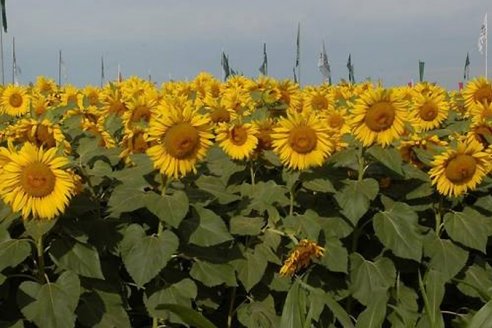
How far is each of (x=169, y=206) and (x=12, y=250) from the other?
59 centimetres

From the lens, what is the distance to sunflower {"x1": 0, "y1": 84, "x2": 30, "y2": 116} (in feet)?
17.5

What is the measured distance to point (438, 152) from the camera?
3.53m

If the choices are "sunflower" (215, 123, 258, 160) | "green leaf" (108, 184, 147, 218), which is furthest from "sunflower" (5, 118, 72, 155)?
"sunflower" (215, 123, 258, 160)

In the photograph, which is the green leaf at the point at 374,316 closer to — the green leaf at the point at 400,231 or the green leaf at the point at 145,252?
the green leaf at the point at 400,231

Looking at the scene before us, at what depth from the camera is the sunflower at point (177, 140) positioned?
2.86 m

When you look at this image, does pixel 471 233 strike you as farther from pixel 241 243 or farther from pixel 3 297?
pixel 3 297

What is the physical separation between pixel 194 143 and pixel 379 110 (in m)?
0.95

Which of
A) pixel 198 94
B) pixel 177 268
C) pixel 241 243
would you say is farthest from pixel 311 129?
pixel 198 94

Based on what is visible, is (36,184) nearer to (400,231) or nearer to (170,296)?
(170,296)

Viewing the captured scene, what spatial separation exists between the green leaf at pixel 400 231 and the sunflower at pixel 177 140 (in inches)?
35.9

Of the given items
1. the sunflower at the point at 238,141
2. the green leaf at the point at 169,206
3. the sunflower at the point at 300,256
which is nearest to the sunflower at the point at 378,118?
the sunflower at the point at 238,141

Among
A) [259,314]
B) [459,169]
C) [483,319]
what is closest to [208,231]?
[259,314]

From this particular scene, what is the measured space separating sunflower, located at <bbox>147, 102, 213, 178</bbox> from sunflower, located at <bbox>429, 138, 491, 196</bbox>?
1.15 m

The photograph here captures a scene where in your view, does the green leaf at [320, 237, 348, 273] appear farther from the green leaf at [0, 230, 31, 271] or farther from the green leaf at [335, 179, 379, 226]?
the green leaf at [0, 230, 31, 271]
